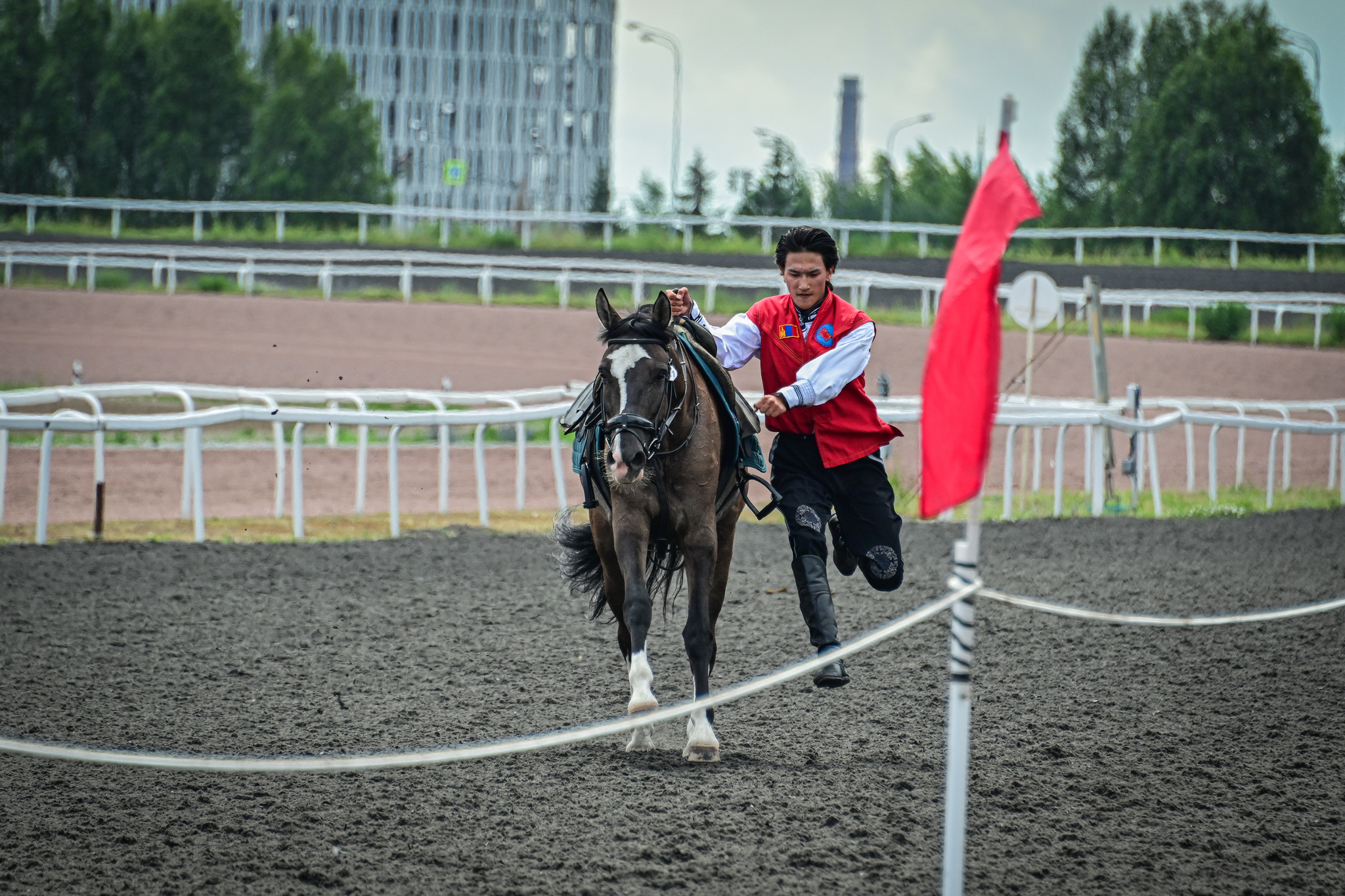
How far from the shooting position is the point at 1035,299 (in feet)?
43.3

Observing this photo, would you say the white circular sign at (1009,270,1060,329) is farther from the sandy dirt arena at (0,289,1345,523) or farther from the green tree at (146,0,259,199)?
the green tree at (146,0,259,199)

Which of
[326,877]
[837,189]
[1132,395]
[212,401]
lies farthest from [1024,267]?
[837,189]

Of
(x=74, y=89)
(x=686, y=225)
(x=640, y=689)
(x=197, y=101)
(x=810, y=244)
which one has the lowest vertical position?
(x=640, y=689)

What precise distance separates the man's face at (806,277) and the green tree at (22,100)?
41773 mm

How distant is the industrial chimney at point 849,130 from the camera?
3115 inches

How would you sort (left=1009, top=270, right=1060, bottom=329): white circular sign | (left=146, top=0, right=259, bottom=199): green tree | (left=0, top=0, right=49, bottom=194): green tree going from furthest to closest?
(left=146, top=0, right=259, bottom=199): green tree
(left=0, top=0, right=49, bottom=194): green tree
(left=1009, top=270, right=1060, bottom=329): white circular sign

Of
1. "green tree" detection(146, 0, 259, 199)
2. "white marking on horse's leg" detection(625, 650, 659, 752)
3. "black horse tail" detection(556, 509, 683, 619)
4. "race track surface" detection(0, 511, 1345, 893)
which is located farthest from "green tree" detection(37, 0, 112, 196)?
"white marking on horse's leg" detection(625, 650, 659, 752)

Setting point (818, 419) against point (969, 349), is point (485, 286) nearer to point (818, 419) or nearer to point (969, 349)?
point (818, 419)

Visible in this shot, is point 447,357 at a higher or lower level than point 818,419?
higher

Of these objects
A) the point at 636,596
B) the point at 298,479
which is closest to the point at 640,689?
the point at 636,596

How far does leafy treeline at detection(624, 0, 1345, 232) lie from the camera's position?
39656mm

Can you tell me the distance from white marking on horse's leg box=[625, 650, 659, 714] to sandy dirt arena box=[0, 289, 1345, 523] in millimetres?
10284

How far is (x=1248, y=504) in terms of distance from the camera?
1384cm

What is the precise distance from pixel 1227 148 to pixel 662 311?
40.5m
